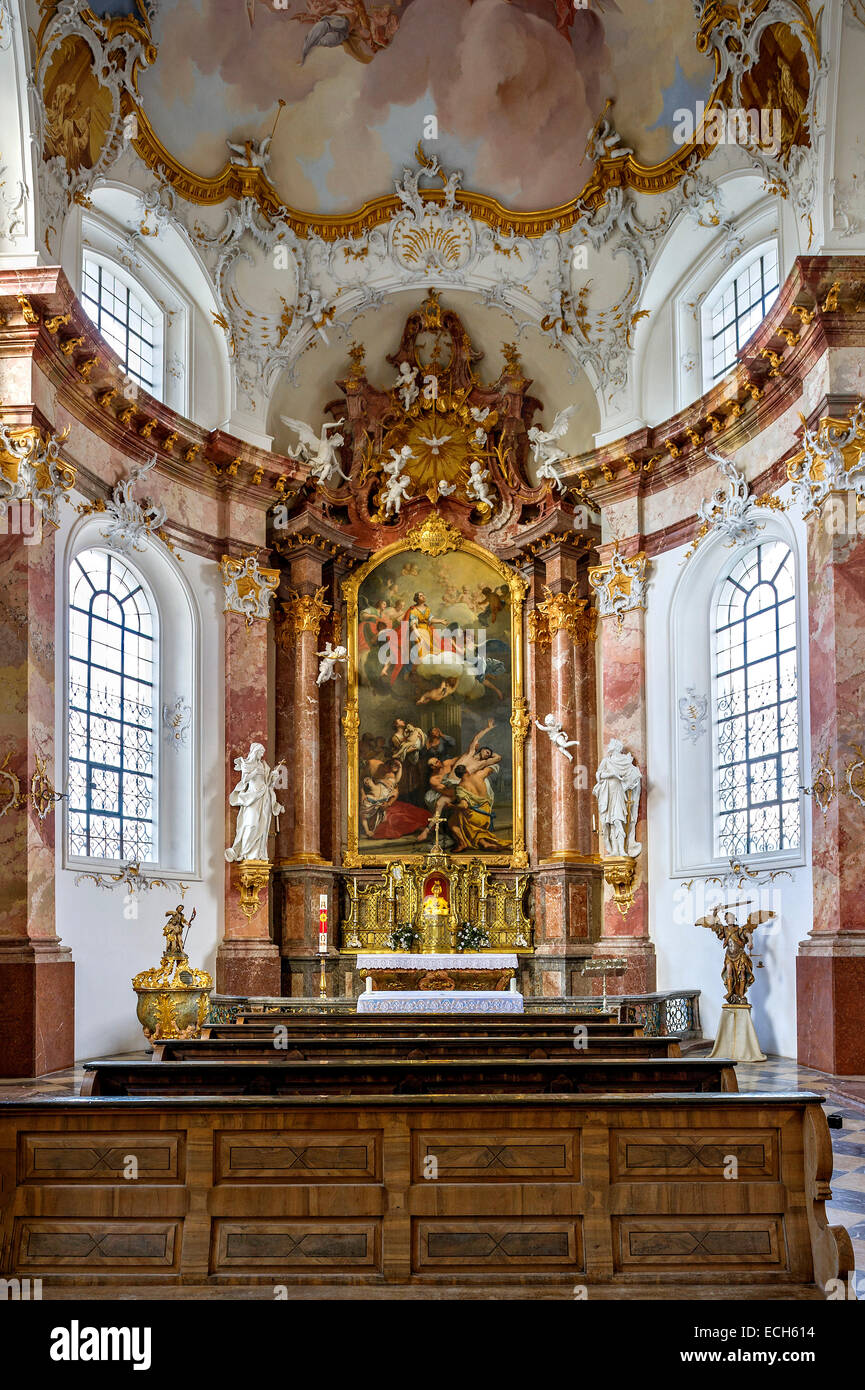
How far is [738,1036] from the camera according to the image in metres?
14.1

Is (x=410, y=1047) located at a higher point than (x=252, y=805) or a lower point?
lower

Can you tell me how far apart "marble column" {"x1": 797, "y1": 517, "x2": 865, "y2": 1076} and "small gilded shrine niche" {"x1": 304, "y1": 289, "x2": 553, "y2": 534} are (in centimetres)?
749

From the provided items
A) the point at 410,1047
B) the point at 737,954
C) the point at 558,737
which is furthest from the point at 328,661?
the point at 410,1047

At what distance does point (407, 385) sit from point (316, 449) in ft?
6.67

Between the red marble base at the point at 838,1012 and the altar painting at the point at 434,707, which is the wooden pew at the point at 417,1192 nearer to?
the red marble base at the point at 838,1012

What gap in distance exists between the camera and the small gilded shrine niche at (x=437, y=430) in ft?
67.1

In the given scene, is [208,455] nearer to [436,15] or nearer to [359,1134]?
[436,15]

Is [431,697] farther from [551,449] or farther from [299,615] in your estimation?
[551,449]

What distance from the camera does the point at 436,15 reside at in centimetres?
1762

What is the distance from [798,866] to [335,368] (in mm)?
11306

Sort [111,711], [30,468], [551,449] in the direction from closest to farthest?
1. [30,468]
2. [111,711]
3. [551,449]

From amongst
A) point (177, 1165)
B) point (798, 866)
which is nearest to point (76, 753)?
point (798, 866)

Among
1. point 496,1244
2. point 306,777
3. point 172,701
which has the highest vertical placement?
point 172,701

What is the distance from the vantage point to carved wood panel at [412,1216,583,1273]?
17.3ft
